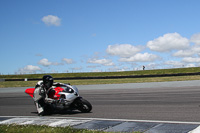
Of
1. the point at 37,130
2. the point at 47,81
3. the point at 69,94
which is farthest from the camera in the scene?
the point at 47,81

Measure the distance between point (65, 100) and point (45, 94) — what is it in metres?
0.79

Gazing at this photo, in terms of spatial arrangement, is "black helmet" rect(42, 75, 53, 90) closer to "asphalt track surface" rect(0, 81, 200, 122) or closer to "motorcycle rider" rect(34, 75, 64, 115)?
"motorcycle rider" rect(34, 75, 64, 115)

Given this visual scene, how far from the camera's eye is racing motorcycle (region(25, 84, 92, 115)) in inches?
343

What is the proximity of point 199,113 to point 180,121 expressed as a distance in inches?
63.6

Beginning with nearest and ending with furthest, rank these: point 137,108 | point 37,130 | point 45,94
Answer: point 37,130
point 45,94
point 137,108

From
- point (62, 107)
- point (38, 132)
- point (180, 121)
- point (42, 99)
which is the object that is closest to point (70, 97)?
point (62, 107)

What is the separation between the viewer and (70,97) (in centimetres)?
864

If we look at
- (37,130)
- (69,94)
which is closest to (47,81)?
(69,94)

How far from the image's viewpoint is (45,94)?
29.5 feet

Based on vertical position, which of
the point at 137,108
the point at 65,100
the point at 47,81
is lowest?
the point at 137,108

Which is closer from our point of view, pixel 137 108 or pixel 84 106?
pixel 84 106

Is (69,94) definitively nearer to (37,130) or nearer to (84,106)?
(84,106)

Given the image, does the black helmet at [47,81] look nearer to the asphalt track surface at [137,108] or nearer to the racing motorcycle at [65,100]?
the racing motorcycle at [65,100]

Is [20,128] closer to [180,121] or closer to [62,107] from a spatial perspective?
[62,107]
